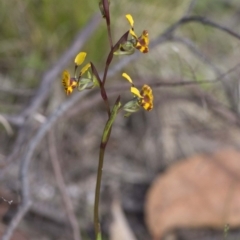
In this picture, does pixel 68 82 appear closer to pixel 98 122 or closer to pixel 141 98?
pixel 141 98

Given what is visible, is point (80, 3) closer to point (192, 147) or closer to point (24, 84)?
point (24, 84)

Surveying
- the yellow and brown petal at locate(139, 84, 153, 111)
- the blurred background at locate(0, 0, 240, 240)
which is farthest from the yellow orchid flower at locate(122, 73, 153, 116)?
the blurred background at locate(0, 0, 240, 240)

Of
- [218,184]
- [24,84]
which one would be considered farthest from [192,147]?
[24,84]

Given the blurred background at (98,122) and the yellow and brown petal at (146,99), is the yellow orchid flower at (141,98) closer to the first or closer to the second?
the yellow and brown petal at (146,99)

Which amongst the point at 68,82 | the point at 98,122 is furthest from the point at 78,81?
the point at 98,122

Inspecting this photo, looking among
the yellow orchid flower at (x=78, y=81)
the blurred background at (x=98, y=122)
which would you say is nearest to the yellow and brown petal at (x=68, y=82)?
the yellow orchid flower at (x=78, y=81)

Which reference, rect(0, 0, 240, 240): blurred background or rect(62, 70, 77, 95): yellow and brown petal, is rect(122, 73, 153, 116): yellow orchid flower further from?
rect(0, 0, 240, 240): blurred background
